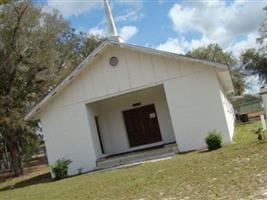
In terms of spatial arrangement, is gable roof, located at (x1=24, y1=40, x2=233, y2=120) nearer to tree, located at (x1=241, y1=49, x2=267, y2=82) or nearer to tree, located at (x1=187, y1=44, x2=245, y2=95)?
tree, located at (x1=187, y1=44, x2=245, y2=95)

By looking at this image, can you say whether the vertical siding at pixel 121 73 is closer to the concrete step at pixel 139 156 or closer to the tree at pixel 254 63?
the concrete step at pixel 139 156

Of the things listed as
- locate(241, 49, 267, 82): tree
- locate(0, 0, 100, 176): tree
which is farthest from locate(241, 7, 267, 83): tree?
locate(0, 0, 100, 176): tree

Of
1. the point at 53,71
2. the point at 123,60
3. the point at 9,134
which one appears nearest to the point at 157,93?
the point at 123,60

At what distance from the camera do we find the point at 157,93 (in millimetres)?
24297

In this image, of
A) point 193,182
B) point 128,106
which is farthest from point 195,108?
point 193,182

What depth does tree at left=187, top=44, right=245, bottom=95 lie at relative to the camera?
6494cm

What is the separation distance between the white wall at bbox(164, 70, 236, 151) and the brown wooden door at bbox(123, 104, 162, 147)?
4163 mm

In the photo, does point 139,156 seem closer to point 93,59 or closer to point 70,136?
point 70,136

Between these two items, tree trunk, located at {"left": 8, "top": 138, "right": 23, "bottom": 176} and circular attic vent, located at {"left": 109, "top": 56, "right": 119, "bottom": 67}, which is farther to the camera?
tree trunk, located at {"left": 8, "top": 138, "right": 23, "bottom": 176}

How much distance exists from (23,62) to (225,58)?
141 ft

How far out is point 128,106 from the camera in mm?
24797

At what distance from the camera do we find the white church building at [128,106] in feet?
66.0

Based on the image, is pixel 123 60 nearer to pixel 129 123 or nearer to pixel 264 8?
pixel 129 123

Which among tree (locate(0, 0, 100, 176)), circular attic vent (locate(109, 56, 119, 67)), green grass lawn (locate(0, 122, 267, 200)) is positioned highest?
tree (locate(0, 0, 100, 176))
